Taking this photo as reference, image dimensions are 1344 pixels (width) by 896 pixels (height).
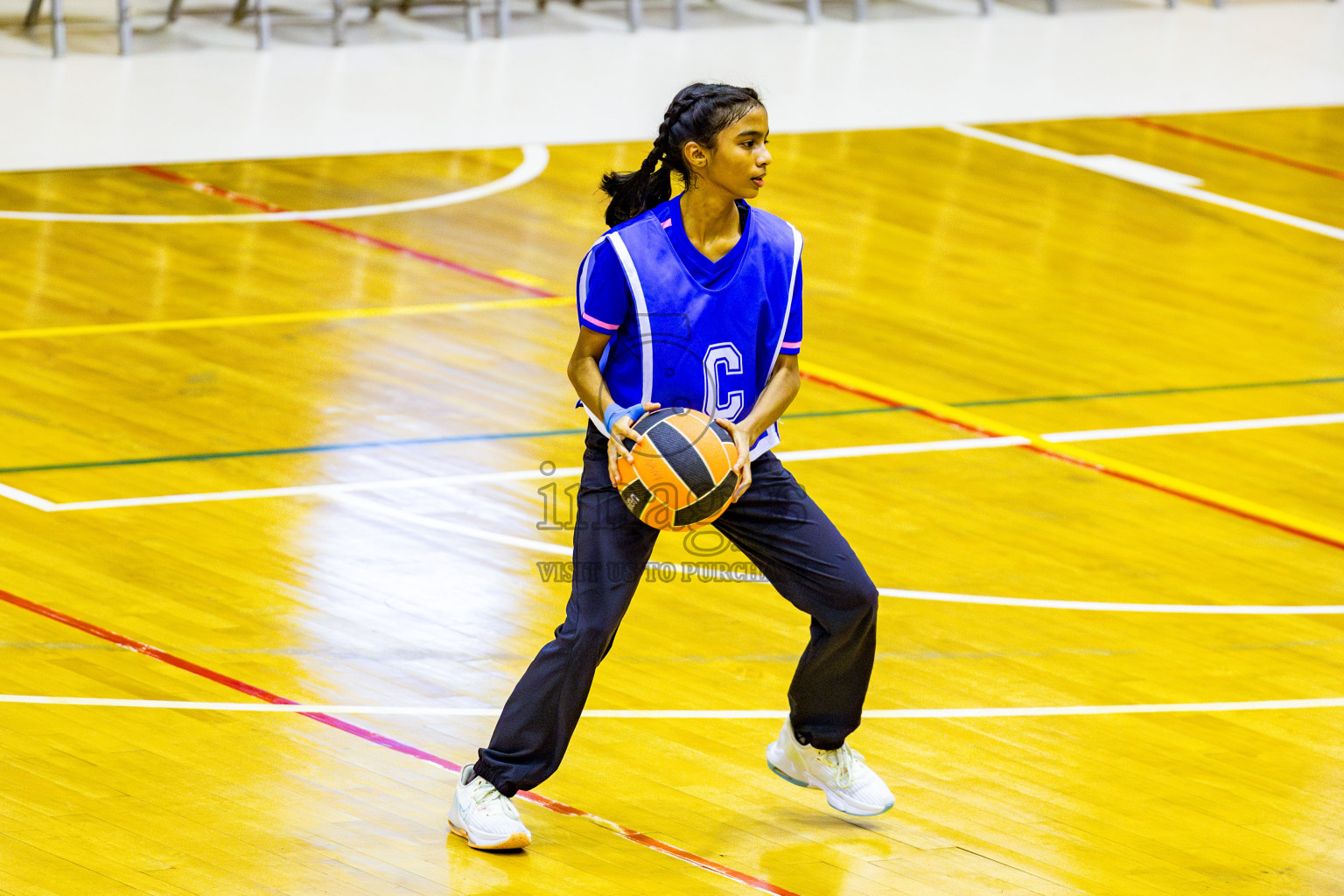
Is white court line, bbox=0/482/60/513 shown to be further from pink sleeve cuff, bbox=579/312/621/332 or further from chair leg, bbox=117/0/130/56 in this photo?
chair leg, bbox=117/0/130/56

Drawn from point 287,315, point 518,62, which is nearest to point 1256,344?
point 287,315

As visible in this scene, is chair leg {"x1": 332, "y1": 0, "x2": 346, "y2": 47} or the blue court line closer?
the blue court line

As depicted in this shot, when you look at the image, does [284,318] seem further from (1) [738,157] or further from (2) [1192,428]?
(1) [738,157]

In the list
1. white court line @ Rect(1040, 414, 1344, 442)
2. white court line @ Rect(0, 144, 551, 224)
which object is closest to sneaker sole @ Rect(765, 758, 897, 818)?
Result: white court line @ Rect(1040, 414, 1344, 442)

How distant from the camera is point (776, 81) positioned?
15102 millimetres

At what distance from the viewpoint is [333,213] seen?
37.7 ft

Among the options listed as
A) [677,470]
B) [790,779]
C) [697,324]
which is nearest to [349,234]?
[790,779]

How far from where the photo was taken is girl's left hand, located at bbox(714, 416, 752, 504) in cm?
496

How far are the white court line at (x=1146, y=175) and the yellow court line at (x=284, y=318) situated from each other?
443 centimetres

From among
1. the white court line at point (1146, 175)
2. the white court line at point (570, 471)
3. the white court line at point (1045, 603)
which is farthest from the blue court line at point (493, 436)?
the white court line at point (1146, 175)

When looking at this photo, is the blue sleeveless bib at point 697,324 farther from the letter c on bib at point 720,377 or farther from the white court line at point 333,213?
the white court line at point 333,213

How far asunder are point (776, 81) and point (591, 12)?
2713 mm

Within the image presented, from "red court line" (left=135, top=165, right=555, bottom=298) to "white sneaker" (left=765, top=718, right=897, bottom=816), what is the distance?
16.6ft

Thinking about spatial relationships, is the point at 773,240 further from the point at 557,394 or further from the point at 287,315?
the point at 287,315
